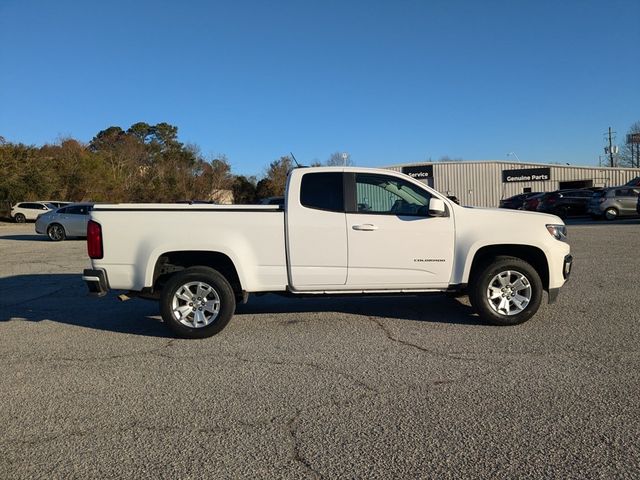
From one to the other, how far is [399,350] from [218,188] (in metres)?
47.8

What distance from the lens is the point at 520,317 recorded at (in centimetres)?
604

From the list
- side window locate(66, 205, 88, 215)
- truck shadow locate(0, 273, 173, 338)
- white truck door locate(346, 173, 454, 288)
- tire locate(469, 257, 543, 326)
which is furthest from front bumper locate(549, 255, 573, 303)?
side window locate(66, 205, 88, 215)

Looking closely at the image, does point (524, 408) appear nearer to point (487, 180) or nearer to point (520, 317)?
point (520, 317)

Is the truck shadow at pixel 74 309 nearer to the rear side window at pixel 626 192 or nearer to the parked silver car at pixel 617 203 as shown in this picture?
the parked silver car at pixel 617 203

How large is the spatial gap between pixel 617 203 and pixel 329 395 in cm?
2523

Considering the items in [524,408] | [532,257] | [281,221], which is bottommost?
[524,408]

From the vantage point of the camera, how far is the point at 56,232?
2042cm

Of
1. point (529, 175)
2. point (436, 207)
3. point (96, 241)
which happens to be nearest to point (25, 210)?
point (96, 241)

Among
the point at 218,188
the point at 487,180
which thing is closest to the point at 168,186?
the point at 218,188

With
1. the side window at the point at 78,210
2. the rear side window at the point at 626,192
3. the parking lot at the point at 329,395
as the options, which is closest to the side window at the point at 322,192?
the parking lot at the point at 329,395

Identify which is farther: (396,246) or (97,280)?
(396,246)

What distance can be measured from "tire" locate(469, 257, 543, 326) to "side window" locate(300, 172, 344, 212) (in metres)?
1.93

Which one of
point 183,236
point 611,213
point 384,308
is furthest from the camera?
point 611,213

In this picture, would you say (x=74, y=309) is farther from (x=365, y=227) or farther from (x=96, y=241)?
(x=365, y=227)
